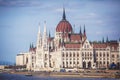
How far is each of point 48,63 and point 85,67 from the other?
4200 mm

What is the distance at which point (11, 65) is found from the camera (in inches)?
2183

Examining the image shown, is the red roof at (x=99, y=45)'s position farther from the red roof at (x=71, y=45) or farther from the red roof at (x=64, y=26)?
the red roof at (x=64, y=26)

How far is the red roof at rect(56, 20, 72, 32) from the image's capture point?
49.4 metres

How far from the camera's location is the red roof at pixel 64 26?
49.4 metres

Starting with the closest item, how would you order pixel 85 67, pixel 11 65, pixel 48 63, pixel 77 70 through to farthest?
pixel 77 70
pixel 85 67
pixel 48 63
pixel 11 65

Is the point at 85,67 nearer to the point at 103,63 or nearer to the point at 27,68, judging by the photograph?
the point at 103,63

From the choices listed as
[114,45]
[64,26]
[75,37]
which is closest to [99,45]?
[114,45]

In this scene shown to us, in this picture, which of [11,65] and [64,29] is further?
[11,65]

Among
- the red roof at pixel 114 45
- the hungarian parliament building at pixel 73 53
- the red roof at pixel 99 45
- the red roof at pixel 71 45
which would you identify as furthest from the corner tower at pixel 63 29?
the red roof at pixel 114 45

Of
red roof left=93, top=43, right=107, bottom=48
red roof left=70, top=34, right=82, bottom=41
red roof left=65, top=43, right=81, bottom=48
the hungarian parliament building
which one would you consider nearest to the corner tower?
the hungarian parliament building

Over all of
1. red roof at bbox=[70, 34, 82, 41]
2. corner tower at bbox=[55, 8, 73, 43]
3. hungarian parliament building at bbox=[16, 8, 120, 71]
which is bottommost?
hungarian parliament building at bbox=[16, 8, 120, 71]

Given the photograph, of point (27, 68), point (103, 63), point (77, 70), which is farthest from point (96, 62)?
point (27, 68)

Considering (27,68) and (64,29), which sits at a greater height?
(64,29)

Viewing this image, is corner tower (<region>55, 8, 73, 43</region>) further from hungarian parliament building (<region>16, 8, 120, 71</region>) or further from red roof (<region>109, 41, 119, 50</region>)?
red roof (<region>109, 41, 119, 50</region>)
